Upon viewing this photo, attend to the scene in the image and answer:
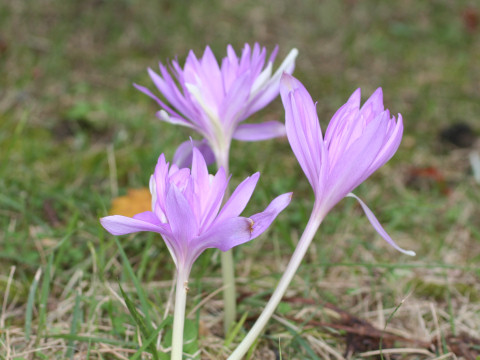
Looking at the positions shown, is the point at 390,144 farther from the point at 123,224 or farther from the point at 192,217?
the point at 123,224

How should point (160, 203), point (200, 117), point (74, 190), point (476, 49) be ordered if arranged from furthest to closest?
point (476, 49) < point (74, 190) < point (200, 117) < point (160, 203)

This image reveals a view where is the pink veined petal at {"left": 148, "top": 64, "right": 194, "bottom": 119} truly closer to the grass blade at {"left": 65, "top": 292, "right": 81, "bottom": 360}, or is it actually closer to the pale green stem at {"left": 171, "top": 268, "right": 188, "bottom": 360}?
the pale green stem at {"left": 171, "top": 268, "right": 188, "bottom": 360}

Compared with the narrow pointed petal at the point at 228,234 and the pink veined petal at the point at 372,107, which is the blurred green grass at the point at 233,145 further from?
the pink veined petal at the point at 372,107

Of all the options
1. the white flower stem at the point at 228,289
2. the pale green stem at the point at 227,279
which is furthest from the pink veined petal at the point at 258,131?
the white flower stem at the point at 228,289

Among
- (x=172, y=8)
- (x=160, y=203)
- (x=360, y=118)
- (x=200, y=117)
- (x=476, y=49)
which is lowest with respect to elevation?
(x=160, y=203)

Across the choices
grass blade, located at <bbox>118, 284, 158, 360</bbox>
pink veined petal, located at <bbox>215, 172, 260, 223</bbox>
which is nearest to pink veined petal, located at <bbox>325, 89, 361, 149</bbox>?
pink veined petal, located at <bbox>215, 172, 260, 223</bbox>

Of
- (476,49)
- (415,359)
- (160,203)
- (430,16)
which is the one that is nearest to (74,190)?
(160,203)

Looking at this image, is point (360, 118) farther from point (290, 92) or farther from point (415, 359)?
point (415, 359)
